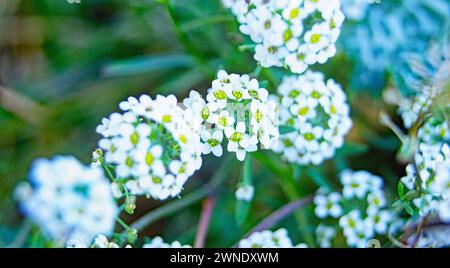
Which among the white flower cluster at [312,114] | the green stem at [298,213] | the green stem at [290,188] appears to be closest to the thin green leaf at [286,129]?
the white flower cluster at [312,114]

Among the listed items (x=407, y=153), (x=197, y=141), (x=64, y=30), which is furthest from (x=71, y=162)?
(x=64, y=30)

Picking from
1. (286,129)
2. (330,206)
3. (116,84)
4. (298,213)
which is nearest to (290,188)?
(298,213)

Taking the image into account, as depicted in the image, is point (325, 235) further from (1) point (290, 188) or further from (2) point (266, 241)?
(2) point (266, 241)

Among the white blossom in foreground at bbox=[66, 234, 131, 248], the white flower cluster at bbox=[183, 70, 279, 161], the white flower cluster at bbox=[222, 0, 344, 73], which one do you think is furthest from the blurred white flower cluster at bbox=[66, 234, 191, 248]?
the white flower cluster at bbox=[222, 0, 344, 73]

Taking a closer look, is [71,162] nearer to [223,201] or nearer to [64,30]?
[223,201]

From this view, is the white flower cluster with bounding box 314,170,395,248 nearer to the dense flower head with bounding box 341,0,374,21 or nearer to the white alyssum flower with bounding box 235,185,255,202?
the white alyssum flower with bounding box 235,185,255,202
